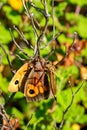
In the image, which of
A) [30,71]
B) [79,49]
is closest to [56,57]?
[79,49]

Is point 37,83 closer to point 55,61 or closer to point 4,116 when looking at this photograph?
point 4,116

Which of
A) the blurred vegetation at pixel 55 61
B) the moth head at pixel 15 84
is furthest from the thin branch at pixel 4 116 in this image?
the blurred vegetation at pixel 55 61

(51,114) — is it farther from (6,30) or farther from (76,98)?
(6,30)

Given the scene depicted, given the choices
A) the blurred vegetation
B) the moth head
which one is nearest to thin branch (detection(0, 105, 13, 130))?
the moth head

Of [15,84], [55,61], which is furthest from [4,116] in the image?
[55,61]

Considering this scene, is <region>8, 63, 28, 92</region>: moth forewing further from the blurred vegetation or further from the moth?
the blurred vegetation

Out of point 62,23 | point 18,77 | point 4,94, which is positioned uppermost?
point 18,77
